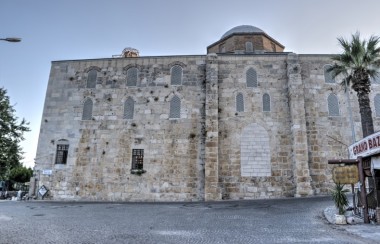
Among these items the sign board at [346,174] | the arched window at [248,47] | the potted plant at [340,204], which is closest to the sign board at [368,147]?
the sign board at [346,174]

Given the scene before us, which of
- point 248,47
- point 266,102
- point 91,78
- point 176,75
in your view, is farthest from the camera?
point 248,47

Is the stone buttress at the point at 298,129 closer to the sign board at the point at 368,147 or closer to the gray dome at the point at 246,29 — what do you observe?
the sign board at the point at 368,147

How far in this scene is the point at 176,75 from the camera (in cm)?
1991

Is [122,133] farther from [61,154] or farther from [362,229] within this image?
[362,229]

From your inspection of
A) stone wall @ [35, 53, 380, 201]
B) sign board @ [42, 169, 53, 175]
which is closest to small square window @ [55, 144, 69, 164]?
stone wall @ [35, 53, 380, 201]

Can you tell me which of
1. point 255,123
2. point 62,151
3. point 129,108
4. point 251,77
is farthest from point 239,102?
point 62,151

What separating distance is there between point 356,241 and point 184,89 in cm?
1455

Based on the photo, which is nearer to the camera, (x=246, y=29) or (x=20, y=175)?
(x=246, y=29)

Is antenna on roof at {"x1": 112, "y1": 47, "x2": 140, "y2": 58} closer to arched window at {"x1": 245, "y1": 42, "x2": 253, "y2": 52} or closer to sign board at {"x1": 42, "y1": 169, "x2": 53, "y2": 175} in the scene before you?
arched window at {"x1": 245, "y1": 42, "x2": 253, "y2": 52}

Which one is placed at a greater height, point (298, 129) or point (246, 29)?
point (246, 29)

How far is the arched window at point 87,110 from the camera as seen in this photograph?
19547 millimetres

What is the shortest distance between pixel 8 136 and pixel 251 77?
22.9 m

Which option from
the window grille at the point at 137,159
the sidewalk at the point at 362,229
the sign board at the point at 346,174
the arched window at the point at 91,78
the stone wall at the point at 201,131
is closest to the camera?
the sidewalk at the point at 362,229

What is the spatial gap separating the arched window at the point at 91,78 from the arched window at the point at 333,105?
16.7 metres
